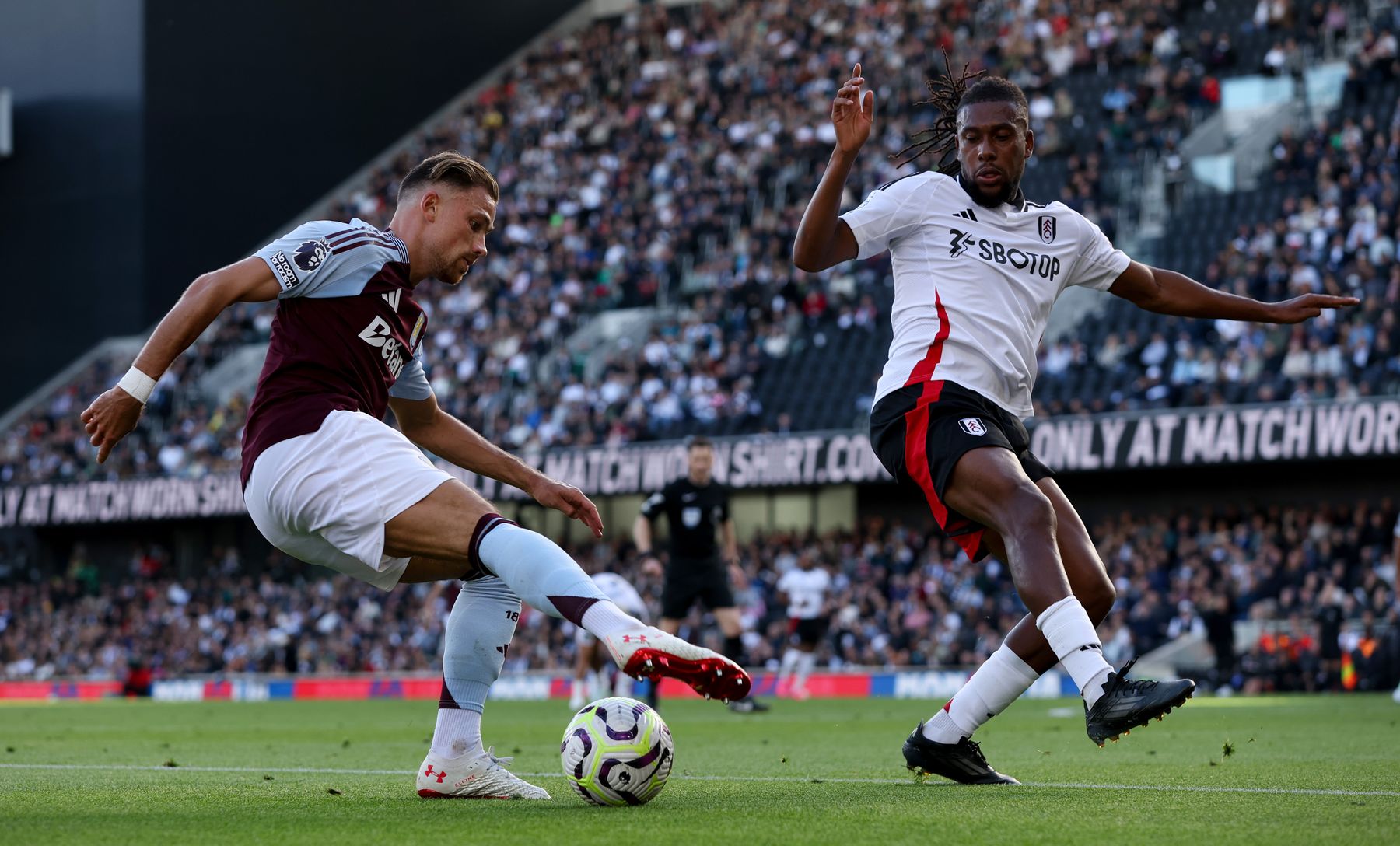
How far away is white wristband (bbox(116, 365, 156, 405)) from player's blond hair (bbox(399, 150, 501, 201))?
0.99 meters

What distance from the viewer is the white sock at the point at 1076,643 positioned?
15.8 ft

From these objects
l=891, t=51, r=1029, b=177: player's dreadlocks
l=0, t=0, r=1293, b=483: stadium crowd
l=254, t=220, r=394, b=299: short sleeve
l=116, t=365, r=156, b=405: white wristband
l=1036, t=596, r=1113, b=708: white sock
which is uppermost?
l=0, t=0, r=1293, b=483: stadium crowd

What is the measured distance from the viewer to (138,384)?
456 cm

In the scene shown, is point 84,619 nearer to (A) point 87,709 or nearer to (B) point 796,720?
(A) point 87,709

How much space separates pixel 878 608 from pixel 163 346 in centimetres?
1919

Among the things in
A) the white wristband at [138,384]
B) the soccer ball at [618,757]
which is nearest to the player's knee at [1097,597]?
the soccer ball at [618,757]

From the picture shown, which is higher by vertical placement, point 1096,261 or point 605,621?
point 1096,261

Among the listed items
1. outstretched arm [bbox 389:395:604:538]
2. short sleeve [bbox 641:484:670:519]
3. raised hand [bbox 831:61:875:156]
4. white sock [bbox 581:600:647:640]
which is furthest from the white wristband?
short sleeve [bbox 641:484:670:519]

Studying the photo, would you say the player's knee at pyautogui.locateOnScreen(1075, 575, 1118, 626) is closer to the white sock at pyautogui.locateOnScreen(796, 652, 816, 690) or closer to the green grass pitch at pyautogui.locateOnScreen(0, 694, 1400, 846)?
the green grass pitch at pyautogui.locateOnScreen(0, 694, 1400, 846)

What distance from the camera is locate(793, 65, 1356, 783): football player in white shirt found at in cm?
511

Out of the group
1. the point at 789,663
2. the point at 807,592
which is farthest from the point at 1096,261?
the point at 789,663

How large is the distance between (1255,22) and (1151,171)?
3936mm

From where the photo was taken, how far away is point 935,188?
18.7ft

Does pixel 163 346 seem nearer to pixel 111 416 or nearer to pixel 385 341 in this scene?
pixel 111 416
